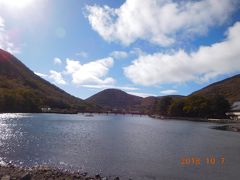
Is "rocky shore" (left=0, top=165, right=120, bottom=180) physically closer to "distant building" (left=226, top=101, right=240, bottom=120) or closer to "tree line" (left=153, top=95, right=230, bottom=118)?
"tree line" (left=153, top=95, right=230, bottom=118)

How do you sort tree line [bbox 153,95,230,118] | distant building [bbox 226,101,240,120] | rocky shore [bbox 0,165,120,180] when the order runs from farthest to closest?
distant building [bbox 226,101,240,120], tree line [bbox 153,95,230,118], rocky shore [bbox 0,165,120,180]

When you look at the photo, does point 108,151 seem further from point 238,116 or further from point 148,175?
point 238,116

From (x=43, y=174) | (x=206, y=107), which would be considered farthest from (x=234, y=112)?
(x=43, y=174)

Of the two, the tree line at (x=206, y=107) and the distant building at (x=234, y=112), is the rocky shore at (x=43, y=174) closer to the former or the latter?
the tree line at (x=206, y=107)

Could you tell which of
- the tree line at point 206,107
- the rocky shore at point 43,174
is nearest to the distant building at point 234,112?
the tree line at point 206,107

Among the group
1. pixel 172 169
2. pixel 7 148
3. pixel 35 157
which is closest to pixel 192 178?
pixel 172 169

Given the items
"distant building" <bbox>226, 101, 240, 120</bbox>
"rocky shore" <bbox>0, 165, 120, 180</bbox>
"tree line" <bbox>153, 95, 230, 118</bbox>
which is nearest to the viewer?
"rocky shore" <bbox>0, 165, 120, 180</bbox>

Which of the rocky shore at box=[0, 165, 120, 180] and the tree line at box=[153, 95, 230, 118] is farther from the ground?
the tree line at box=[153, 95, 230, 118]

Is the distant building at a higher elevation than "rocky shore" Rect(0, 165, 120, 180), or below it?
higher

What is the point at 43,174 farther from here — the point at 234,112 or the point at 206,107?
the point at 234,112

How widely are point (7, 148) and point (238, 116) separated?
484 feet

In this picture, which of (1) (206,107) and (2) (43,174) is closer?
(2) (43,174)

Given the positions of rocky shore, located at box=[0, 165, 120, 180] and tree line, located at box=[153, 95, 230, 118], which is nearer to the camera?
rocky shore, located at box=[0, 165, 120, 180]

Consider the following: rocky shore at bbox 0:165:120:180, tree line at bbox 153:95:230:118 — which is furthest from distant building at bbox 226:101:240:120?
rocky shore at bbox 0:165:120:180
